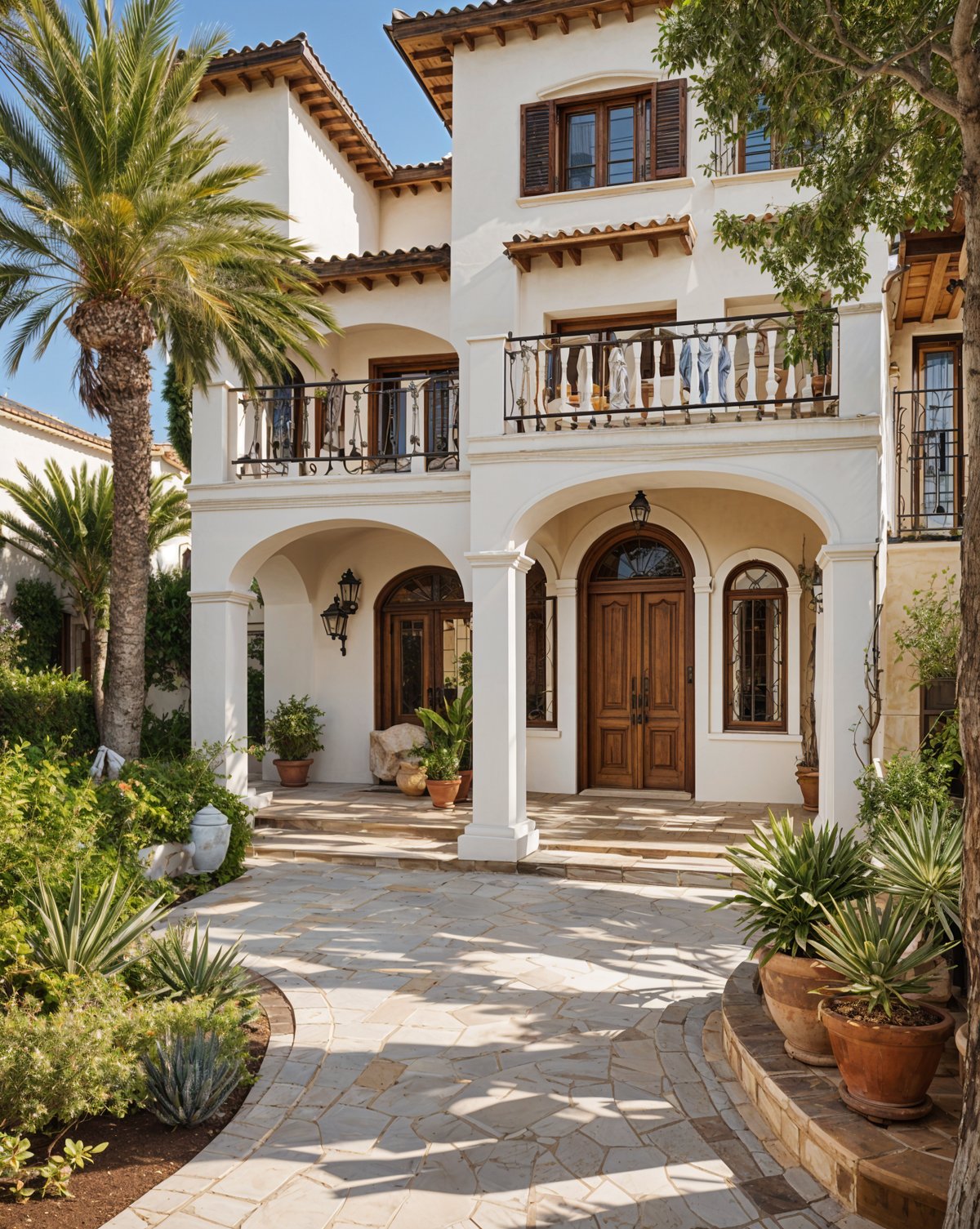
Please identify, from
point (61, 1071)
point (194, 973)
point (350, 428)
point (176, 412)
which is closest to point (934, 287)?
point (350, 428)

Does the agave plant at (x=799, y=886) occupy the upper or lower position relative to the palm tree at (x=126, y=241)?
lower

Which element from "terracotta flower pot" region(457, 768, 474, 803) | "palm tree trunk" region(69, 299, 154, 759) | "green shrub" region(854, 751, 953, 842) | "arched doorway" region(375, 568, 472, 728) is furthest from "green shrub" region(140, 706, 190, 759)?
"green shrub" region(854, 751, 953, 842)

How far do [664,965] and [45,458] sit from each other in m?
13.6

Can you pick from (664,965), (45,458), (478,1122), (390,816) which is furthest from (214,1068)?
(45,458)

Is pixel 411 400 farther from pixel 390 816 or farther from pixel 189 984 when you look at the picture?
pixel 189 984

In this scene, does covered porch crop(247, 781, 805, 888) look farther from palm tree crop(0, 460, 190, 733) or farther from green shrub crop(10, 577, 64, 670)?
green shrub crop(10, 577, 64, 670)

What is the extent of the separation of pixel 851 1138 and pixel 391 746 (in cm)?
988

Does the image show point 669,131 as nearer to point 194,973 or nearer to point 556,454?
point 556,454

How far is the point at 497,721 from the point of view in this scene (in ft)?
31.7

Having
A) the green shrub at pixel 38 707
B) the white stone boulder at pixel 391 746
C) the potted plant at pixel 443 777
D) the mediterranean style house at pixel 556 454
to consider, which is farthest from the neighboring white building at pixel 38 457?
the potted plant at pixel 443 777

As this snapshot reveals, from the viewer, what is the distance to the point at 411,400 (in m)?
11.5

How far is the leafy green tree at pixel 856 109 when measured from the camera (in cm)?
372

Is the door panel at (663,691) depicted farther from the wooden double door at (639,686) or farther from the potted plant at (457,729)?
the potted plant at (457,729)

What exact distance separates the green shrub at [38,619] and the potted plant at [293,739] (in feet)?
12.2
